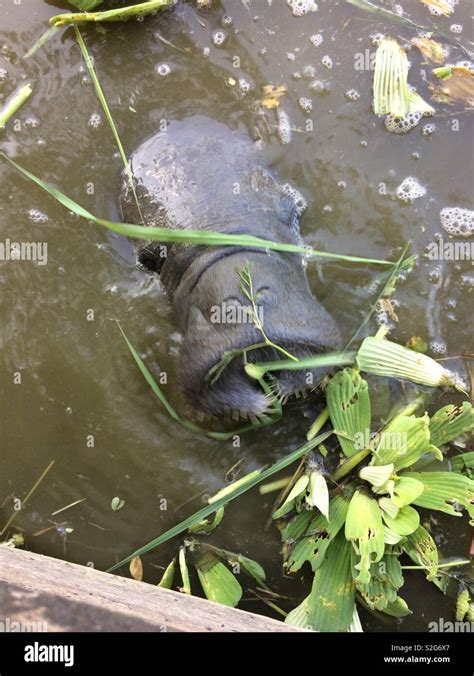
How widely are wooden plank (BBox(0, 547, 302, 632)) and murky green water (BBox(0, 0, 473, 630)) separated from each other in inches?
20.2

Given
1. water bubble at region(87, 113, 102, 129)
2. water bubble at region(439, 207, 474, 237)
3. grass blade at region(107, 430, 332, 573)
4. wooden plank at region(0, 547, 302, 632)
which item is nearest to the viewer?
wooden plank at region(0, 547, 302, 632)

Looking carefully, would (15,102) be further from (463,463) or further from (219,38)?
(463,463)

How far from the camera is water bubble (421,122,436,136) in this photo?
11.7ft

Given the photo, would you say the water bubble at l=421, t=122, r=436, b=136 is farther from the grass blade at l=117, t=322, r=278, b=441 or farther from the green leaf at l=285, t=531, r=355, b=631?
the green leaf at l=285, t=531, r=355, b=631

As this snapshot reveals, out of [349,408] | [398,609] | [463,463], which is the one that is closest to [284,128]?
[349,408]

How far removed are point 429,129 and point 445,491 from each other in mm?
2020

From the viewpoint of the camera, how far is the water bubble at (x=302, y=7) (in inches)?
142

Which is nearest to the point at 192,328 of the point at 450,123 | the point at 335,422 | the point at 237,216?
the point at 237,216

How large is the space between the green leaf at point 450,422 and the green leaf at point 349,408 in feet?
Result: 1.15

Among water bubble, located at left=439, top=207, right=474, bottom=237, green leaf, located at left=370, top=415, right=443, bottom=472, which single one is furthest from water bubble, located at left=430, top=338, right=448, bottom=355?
water bubble, located at left=439, top=207, right=474, bottom=237

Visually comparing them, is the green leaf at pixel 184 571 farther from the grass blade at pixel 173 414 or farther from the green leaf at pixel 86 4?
the green leaf at pixel 86 4

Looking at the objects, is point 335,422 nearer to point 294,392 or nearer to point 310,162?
point 294,392

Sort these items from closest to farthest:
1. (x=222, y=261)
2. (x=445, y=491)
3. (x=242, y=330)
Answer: (x=242, y=330)
(x=222, y=261)
(x=445, y=491)

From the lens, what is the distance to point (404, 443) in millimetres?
3137
